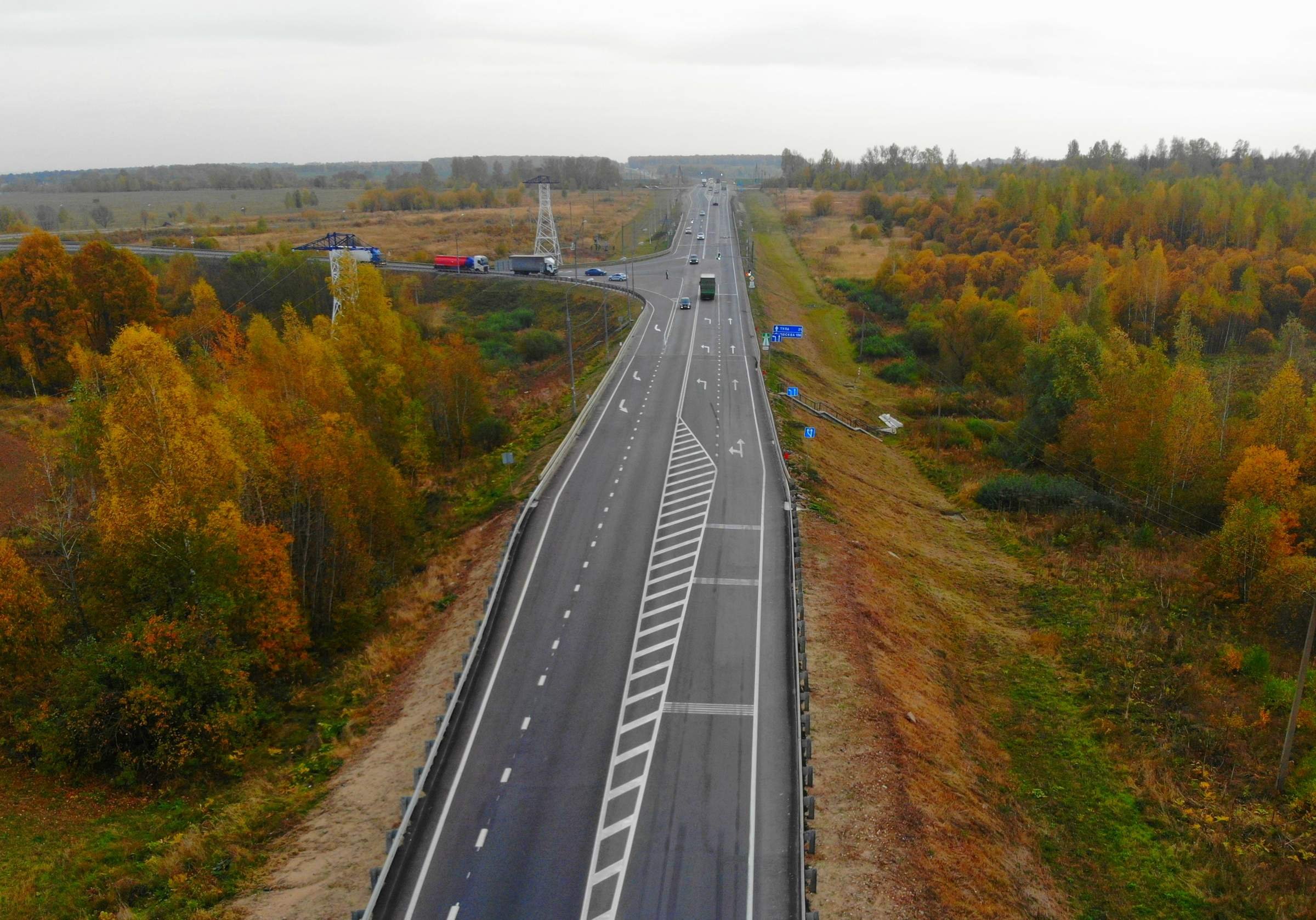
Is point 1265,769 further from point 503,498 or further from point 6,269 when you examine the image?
point 6,269

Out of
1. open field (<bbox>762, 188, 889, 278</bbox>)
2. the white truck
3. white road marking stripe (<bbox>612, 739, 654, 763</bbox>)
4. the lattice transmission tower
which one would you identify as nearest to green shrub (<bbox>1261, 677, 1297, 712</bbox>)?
white road marking stripe (<bbox>612, 739, 654, 763</bbox>)

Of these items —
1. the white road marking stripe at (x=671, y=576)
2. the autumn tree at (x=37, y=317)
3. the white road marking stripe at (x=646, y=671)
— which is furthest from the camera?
the autumn tree at (x=37, y=317)

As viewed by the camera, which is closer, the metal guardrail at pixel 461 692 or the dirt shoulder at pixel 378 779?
the metal guardrail at pixel 461 692

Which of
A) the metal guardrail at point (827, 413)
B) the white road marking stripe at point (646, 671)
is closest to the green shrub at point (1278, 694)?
the white road marking stripe at point (646, 671)

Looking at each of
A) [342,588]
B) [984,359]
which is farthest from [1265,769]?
[984,359]

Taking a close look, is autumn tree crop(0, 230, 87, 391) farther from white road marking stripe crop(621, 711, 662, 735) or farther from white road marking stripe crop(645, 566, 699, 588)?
white road marking stripe crop(621, 711, 662, 735)

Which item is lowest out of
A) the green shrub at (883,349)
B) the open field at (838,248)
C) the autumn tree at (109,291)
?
the green shrub at (883,349)

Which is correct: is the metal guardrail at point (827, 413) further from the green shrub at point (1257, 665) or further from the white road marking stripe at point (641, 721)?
the white road marking stripe at point (641, 721)
